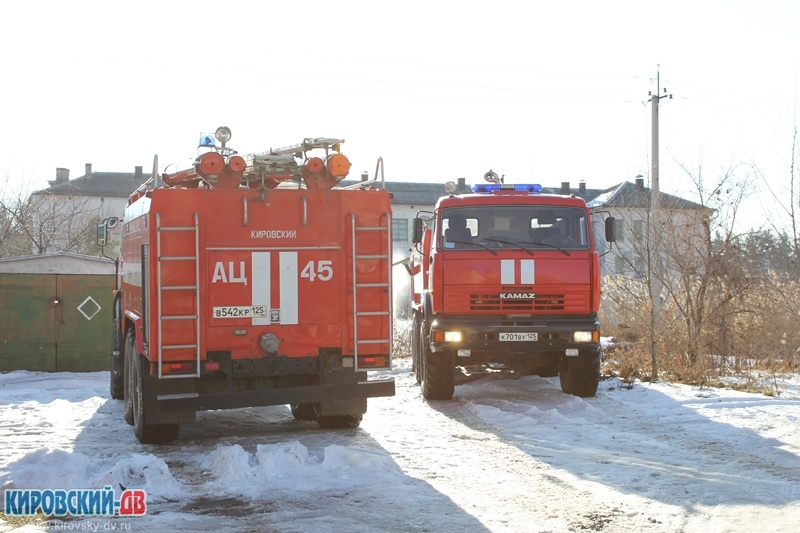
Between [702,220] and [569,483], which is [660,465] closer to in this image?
[569,483]

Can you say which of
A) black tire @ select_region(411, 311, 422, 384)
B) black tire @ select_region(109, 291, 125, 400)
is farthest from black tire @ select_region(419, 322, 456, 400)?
black tire @ select_region(109, 291, 125, 400)

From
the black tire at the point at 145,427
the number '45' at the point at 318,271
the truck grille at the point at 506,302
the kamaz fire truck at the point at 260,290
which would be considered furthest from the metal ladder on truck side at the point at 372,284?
the truck grille at the point at 506,302

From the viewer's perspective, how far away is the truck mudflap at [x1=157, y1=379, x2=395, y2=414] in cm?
927

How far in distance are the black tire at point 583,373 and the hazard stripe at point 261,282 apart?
203 inches

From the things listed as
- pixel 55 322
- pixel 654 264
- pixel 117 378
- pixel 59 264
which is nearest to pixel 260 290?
pixel 117 378

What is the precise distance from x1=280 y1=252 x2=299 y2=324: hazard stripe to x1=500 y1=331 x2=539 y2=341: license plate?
372 centimetres

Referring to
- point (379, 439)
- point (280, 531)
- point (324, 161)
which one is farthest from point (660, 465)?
point (324, 161)

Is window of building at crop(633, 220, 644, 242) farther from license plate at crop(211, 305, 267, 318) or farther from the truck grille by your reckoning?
license plate at crop(211, 305, 267, 318)

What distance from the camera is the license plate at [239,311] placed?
9297 millimetres

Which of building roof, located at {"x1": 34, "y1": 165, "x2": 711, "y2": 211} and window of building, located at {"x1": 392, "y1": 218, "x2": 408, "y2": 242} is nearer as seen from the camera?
window of building, located at {"x1": 392, "y1": 218, "x2": 408, "y2": 242}

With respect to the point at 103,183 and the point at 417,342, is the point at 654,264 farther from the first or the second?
the point at 103,183

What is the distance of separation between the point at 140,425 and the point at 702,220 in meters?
10.8

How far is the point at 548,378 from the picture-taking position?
1573 cm

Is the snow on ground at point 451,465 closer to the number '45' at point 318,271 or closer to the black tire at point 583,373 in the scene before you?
the black tire at point 583,373
